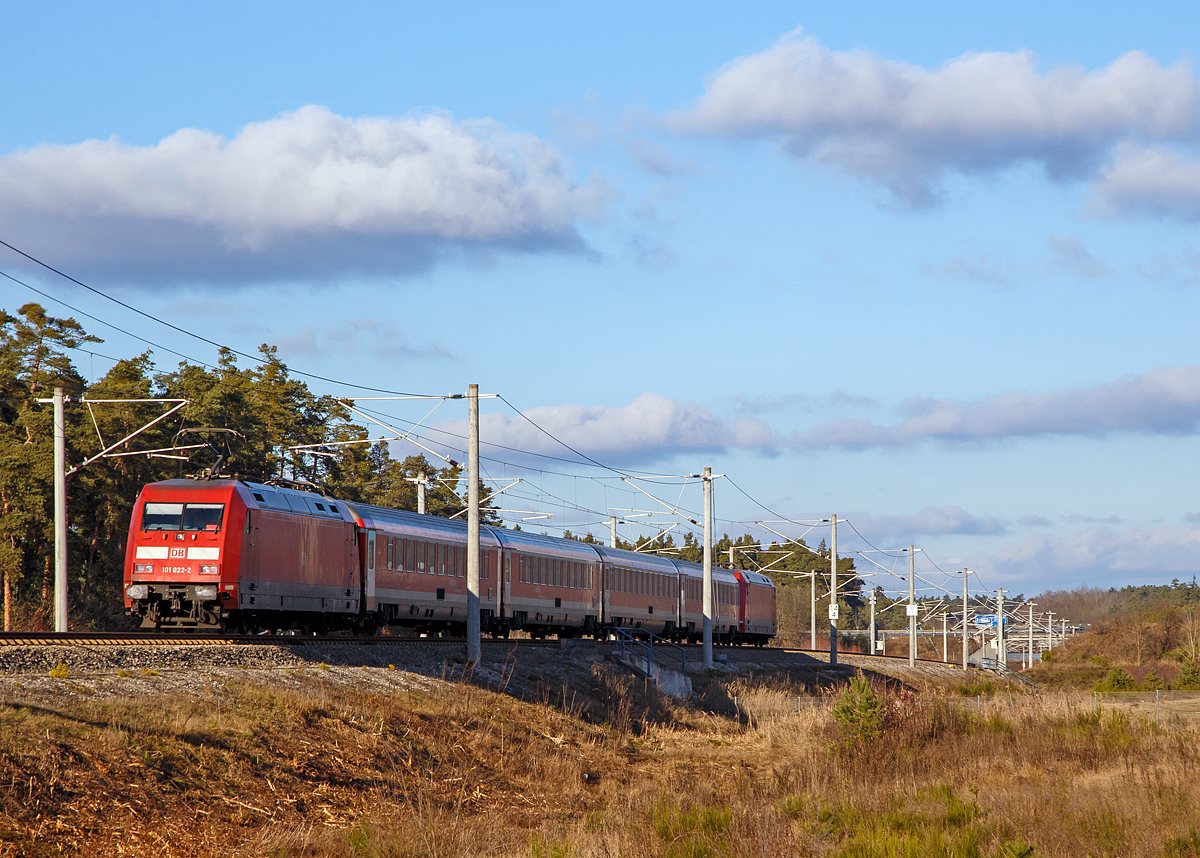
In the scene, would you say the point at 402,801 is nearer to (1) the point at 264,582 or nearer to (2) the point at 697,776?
(2) the point at 697,776

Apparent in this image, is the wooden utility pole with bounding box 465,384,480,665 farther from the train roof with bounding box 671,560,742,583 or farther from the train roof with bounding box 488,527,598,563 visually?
the train roof with bounding box 671,560,742,583

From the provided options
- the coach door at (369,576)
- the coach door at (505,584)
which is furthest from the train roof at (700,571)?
the coach door at (369,576)

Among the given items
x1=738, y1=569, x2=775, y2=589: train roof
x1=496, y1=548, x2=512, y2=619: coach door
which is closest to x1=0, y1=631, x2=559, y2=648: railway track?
x1=496, y1=548, x2=512, y2=619: coach door

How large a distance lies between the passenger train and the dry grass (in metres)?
4.67

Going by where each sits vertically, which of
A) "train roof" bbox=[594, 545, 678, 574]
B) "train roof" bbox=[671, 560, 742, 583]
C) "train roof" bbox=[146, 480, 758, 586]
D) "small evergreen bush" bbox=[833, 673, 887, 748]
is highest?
"train roof" bbox=[146, 480, 758, 586]

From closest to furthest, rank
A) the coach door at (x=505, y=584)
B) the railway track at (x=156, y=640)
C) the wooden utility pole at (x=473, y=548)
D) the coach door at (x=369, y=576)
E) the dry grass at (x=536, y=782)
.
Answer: the dry grass at (x=536, y=782) → the railway track at (x=156, y=640) → the wooden utility pole at (x=473, y=548) → the coach door at (x=369, y=576) → the coach door at (x=505, y=584)

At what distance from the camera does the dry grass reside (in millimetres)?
15539

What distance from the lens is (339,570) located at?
107 ft

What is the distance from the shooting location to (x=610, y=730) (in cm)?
2927

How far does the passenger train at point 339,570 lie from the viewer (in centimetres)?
2758

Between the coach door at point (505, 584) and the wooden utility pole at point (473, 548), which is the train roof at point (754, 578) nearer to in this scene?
the coach door at point (505, 584)

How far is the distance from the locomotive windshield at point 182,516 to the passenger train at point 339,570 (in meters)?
0.03

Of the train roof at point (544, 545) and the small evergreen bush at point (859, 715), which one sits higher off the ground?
the train roof at point (544, 545)

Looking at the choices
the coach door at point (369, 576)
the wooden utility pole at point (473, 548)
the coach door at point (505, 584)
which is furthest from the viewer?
the coach door at point (505, 584)
